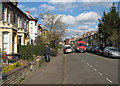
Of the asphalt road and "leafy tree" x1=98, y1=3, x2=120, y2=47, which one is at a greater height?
"leafy tree" x1=98, y1=3, x2=120, y2=47

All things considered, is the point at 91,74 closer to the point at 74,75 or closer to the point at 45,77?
the point at 74,75

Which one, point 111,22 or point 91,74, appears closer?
point 91,74

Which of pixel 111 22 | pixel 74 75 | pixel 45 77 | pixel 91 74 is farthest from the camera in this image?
pixel 111 22

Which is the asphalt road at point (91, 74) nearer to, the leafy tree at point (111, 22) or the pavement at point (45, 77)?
the pavement at point (45, 77)

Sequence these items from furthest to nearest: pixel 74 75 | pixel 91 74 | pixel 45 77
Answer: pixel 91 74, pixel 74 75, pixel 45 77

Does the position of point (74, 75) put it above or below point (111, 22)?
below

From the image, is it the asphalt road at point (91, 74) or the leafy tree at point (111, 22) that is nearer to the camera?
the asphalt road at point (91, 74)

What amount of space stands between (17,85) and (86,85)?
121 inches

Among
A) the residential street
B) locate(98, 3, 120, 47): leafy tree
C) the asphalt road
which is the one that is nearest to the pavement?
the residential street

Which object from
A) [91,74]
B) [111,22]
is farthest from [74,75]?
[111,22]

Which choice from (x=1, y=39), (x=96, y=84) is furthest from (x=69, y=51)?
(x=96, y=84)

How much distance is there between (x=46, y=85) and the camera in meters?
5.88

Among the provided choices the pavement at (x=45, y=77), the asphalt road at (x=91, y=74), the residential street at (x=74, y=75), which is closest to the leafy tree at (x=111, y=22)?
the asphalt road at (x=91, y=74)

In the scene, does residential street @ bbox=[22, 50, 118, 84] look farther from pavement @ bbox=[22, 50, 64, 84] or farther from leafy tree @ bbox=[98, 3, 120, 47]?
leafy tree @ bbox=[98, 3, 120, 47]
